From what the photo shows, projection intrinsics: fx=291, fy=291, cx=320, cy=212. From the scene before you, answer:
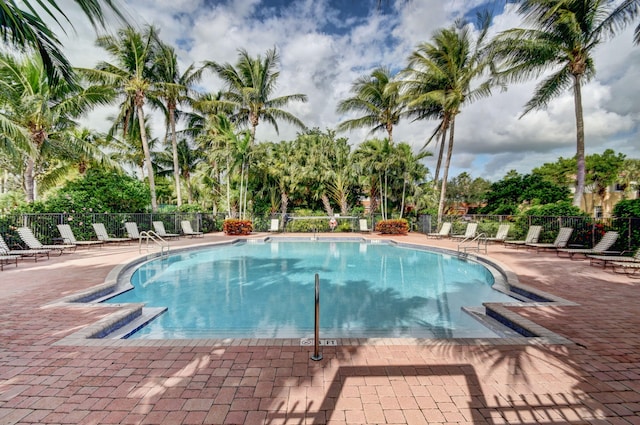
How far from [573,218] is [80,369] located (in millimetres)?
14728

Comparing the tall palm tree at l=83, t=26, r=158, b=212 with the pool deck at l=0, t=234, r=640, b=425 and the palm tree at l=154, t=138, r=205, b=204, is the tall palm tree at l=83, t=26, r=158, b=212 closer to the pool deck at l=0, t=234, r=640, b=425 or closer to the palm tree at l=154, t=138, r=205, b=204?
the palm tree at l=154, t=138, r=205, b=204

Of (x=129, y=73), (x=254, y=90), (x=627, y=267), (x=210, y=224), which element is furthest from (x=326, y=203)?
(x=627, y=267)

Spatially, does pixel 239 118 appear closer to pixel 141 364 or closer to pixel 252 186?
pixel 252 186

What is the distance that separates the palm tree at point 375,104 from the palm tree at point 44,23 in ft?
60.0

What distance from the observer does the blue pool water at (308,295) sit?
15.3 feet

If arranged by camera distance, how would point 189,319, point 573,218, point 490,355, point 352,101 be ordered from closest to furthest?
1. point 490,355
2. point 189,319
3. point 573,218
4. point 352,101

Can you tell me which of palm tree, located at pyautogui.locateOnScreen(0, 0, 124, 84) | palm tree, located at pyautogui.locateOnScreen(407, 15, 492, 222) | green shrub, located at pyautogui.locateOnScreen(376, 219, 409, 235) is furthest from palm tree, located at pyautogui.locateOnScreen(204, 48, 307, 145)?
palm tree, located at pyautogui.locateOnScreen(0, 0, 124, 84)

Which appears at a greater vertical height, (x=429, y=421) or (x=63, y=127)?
(x=63, y=127)

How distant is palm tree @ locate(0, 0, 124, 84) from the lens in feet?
7.29

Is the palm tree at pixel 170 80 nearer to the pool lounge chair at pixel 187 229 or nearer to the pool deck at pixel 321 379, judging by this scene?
the pool lounge chair at pixel 187 229

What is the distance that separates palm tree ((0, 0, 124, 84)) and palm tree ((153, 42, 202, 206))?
13.6 meters

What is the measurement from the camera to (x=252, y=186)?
68.9ft

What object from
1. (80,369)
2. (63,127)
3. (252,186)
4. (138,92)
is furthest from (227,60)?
(80,369)

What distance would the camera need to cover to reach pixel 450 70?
53.9 feet
